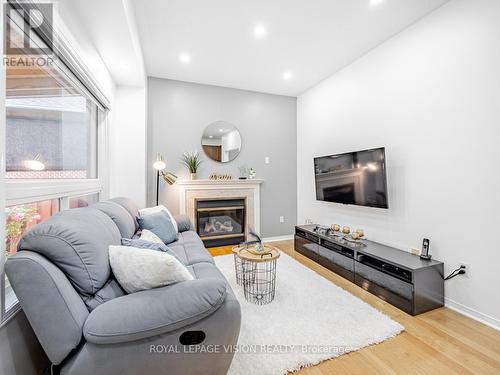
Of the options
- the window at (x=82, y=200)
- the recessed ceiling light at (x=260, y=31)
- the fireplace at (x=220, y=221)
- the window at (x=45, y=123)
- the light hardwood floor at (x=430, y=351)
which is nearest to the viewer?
the window at (x=45, y=123)

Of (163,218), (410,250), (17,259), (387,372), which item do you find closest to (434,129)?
(410,250)

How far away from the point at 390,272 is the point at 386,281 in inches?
3.9

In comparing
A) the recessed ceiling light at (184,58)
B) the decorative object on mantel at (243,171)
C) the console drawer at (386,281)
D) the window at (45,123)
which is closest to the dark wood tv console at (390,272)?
the console drawer at (386,281)

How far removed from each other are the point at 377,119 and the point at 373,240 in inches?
60.0

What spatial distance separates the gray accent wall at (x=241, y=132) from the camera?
151 inches

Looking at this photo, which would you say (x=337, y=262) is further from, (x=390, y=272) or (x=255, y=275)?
(x=255, y=275)

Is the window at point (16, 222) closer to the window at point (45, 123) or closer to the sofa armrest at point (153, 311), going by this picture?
the window at point (45, 123)

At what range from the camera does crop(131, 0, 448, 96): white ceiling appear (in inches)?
89.9

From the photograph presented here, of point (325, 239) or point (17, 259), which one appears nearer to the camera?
point (17, 259)

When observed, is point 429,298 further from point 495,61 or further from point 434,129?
point 495,61

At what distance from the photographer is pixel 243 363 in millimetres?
1483

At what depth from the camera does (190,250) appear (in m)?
2.26

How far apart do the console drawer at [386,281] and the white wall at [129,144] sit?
299 centimetres

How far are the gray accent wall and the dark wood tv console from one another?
5.48 ft
